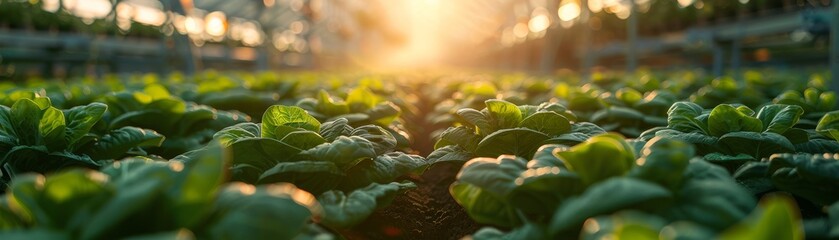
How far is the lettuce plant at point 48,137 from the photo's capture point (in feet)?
5.78

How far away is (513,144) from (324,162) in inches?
23.4

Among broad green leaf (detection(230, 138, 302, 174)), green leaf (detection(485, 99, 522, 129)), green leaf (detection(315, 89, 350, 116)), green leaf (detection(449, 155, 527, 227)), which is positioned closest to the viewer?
green leaf (detection(449, 155, 527, 227))

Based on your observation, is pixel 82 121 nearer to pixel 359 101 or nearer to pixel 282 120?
pixel 282 120

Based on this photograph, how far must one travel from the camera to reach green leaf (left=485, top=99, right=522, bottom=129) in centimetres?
181

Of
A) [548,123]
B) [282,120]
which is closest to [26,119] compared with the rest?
[282,120]

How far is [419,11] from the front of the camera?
8662 cm

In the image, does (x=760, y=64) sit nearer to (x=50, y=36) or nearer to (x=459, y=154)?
(x=459, y=154)

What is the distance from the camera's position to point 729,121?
1.70 m

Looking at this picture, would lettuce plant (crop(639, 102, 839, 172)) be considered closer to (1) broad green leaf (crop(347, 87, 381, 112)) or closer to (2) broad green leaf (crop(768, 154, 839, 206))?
(2) broad green leaf (crop(768, 154, 839, 206))

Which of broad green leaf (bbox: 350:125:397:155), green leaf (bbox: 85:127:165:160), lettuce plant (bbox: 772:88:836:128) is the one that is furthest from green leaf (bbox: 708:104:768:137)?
green leaf (bbox: 85:127:165:160)

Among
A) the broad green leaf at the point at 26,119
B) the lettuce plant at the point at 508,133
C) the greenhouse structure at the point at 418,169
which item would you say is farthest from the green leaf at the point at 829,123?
the broad green leaf at the point at 26,119

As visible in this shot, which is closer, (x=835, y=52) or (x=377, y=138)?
(x=377, y=138)

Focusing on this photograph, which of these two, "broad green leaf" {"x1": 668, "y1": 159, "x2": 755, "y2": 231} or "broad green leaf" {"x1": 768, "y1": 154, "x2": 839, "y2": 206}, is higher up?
"broad green leaf" {"x1": 668, "y1": 159, "x2": 755, "y2": 231}

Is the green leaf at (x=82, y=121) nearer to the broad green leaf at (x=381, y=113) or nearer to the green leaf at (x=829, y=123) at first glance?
the broad green leaf at (x=381, y=113)
